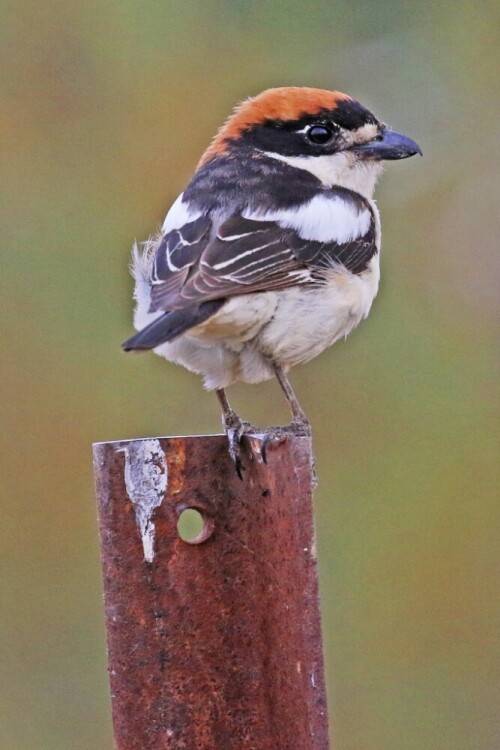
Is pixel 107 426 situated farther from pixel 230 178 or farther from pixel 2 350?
pixel 230 178

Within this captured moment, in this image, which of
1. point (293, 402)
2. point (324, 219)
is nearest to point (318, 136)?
point (324, 219)

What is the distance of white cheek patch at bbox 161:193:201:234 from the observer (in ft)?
11.2

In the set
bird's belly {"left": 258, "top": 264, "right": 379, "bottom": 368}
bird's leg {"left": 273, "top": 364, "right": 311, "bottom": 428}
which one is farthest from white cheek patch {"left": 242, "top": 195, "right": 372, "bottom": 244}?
bird's leg {"left": 273, "top": 364, "right": 311, "bottom": 428}

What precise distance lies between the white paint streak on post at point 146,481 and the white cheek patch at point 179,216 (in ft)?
4.05

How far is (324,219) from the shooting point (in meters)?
3.52

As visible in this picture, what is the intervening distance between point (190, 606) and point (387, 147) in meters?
2.09

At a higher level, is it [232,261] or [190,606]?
[232,261]

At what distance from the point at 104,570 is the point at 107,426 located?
2741mm

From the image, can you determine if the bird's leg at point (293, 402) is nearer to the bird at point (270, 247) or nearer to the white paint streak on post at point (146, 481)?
the bird at point (270, 247)

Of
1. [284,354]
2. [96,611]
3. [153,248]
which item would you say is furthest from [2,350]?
[284,354]

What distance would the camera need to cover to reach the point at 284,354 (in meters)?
3.41

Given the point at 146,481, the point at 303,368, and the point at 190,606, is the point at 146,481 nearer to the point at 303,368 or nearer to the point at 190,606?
the point at 190,606

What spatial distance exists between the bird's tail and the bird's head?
0.88 meters

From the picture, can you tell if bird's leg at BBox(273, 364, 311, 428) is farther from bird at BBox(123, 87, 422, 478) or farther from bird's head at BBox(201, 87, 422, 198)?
bird's head at BBox(201, 87, 422, 198)
